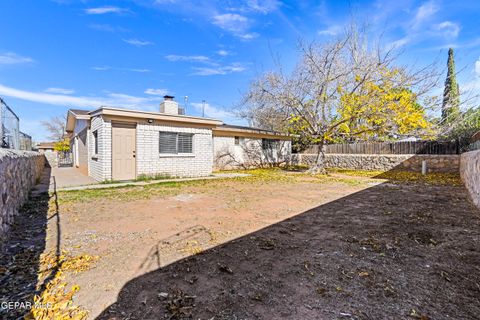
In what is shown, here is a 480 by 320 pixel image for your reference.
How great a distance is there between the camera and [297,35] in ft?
41.3

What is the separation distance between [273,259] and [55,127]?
5049 centimetres

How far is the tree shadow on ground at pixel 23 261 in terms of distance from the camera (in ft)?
6.93

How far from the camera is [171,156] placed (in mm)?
10695

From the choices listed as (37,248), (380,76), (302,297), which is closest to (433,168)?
(380,76)

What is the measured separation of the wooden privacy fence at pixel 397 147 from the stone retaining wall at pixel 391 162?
63cm

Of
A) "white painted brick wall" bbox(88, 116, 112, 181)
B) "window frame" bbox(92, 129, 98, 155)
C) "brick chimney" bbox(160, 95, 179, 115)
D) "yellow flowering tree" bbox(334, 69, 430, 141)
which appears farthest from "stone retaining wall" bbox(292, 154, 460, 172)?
"window frame" bbox(92, 129, 98, 155)

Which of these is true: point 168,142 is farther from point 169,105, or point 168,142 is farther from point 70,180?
point 70,180

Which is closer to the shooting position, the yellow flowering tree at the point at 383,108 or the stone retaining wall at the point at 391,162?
the yellow flowering tree at the point at 383,108

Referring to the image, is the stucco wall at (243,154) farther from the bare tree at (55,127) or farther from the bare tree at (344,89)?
the bare tree at (55,127)

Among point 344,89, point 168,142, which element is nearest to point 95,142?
point 168,142

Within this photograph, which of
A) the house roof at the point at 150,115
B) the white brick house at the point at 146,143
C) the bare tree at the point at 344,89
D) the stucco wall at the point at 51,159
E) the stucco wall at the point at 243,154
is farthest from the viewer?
the stucco wall at the point at 51,159

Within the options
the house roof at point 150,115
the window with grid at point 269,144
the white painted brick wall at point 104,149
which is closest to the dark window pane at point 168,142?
the house roof at point 150,115

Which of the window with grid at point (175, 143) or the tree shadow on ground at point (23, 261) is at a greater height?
the window with grid at point (175, 143)

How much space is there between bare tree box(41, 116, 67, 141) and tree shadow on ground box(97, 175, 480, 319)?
48.3m
